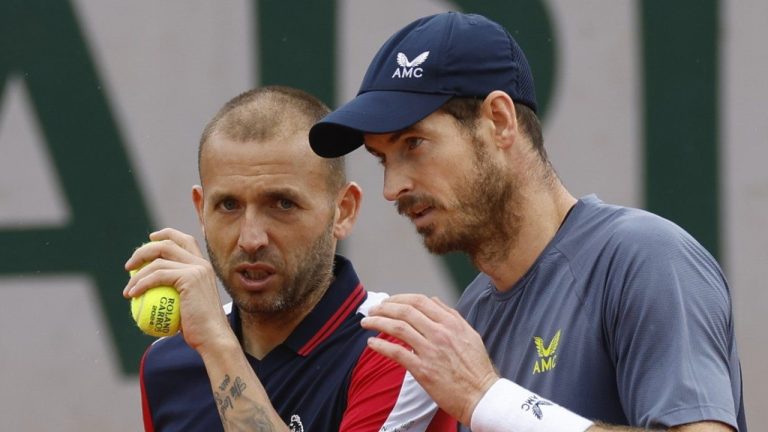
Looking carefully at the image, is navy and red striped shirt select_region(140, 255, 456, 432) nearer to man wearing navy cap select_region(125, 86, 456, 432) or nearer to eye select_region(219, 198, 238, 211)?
man wearing navy cap select_region(125, 86, 456, 432)

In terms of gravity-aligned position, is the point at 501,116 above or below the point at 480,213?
above

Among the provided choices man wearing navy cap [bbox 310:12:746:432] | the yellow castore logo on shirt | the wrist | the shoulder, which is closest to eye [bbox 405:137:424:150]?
man wearing navy cap [bbox 310:12:746:432]

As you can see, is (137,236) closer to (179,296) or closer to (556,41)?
(556,41)

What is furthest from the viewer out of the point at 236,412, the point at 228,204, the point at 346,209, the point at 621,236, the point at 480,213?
the point at 346,209

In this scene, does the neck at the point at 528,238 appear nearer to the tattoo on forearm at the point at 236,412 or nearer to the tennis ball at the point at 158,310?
the tattoo on forearm at the point at 236,412

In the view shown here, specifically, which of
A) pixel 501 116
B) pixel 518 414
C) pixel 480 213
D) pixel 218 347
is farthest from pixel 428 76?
pixel 218 347

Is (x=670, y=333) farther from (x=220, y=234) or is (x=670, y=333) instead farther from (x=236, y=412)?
(x=220, y=234)

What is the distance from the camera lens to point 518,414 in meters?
2.55

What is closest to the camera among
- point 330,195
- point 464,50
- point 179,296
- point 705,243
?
point 464,50

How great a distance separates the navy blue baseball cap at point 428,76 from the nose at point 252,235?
0.37m

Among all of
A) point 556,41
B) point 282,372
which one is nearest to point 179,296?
point 282,372

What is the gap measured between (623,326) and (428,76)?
666 millimetres

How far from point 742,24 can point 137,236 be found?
95.0 inches

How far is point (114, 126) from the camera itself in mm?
5285
